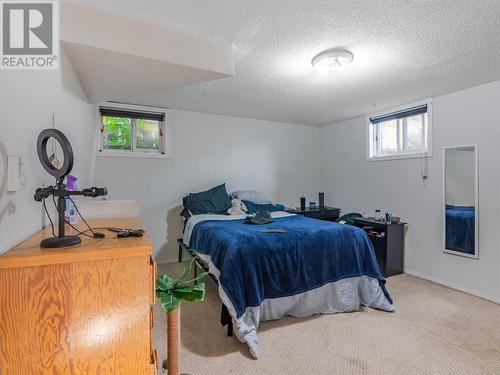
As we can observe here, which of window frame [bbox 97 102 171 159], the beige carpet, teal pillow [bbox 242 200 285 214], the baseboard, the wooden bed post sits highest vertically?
window frame [bbox 97 102 171 159]

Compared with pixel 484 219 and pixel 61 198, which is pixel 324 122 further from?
pixel 61 198

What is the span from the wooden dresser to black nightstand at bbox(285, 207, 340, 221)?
12.1 feet

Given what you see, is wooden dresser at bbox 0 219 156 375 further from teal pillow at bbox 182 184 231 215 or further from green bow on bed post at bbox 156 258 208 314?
teal pillow at bbox 182 184 231 215

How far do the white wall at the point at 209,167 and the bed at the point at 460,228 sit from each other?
2.38 metres

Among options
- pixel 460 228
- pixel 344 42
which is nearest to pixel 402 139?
pixel 460 228

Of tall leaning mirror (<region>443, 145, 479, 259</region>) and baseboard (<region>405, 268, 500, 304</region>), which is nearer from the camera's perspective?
baseboard (<region>405, 268, 500, 304</region>)

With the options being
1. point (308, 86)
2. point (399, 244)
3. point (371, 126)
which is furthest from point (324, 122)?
point (399, 244)

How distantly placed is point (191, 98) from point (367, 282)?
2.93 meters

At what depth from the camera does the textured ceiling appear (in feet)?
5.39

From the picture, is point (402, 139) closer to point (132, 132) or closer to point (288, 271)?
point (288, 271)

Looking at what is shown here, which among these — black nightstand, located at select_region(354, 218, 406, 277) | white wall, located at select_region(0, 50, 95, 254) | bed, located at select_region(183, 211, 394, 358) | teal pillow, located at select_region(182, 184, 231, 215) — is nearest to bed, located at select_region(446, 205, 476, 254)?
black nightstand, located at select_region(354, 218, 406, 277)

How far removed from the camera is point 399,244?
3.59 metres

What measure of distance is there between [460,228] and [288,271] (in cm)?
223

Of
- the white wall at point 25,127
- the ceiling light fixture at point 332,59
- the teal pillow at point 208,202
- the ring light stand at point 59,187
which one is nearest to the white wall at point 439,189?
the ceiling light fixture at point 332,59
